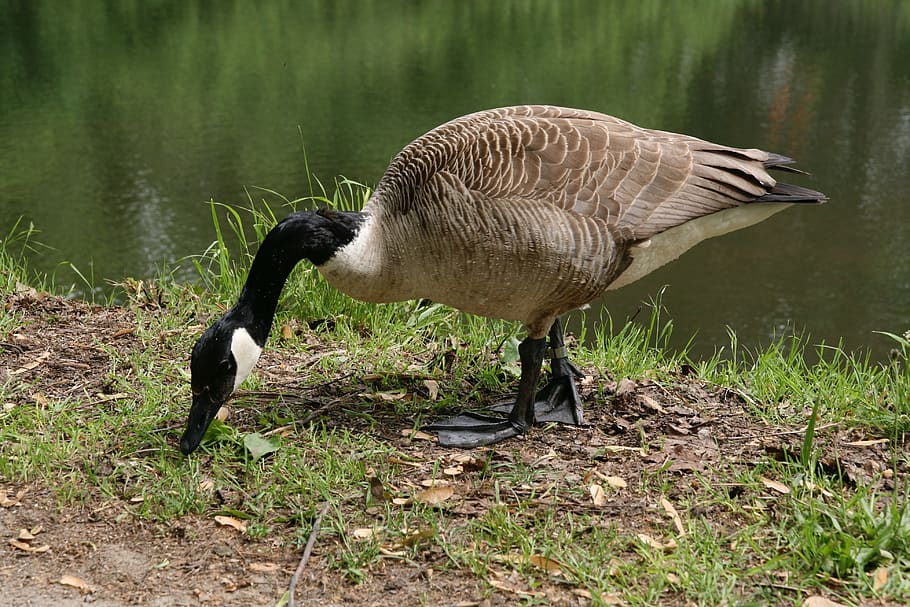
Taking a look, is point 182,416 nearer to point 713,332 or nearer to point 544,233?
point 544,233

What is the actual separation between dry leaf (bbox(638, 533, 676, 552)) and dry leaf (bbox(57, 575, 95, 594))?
2.08 metres

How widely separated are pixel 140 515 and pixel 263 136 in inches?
448

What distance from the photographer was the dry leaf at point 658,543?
3.53 m

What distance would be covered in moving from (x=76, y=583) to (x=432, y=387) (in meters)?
2.15

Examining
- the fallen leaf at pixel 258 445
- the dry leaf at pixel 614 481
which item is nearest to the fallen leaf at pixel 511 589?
the dry leaf at pixel 614 481

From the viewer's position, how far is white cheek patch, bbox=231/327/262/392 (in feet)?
13.7

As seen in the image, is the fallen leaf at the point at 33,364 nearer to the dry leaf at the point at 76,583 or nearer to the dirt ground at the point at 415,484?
the dirt ground at the point at 415,484

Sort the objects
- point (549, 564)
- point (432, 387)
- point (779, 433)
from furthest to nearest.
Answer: point (432, 387), point (779, 433), point (549, 564)

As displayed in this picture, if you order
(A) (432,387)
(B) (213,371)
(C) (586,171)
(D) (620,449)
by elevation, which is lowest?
(A) (432,387)

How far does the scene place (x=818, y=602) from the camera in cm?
318

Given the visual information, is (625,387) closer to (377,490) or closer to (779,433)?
(779,433)

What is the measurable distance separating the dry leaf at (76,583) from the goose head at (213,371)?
2.55 ft

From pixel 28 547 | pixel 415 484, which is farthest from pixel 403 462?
pixel 28 547

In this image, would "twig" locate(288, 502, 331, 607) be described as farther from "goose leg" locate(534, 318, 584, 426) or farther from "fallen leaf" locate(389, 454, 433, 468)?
"goose leg" locate(534, 318, 584, 426)
